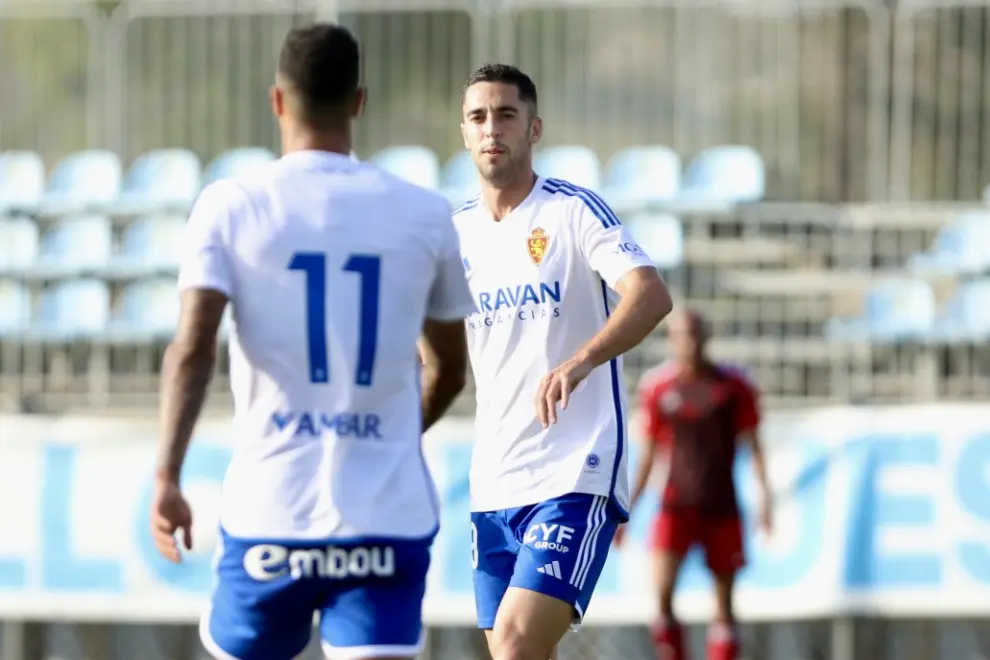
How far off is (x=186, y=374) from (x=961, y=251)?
974 centimetres

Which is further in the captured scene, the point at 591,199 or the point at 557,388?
the point at 591,199

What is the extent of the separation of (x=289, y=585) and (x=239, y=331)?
600 mm

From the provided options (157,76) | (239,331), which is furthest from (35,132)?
(239,331)

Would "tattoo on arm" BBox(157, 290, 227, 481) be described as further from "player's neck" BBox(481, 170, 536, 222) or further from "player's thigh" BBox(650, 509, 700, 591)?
"player's thigh" BBox(650, 509, 700, 591)

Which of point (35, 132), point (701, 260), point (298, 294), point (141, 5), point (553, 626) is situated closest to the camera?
point (298, 294)

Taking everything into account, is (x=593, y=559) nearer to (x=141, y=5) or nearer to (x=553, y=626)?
(x=553, y=626)

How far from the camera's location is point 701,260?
12977mm

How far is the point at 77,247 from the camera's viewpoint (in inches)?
522

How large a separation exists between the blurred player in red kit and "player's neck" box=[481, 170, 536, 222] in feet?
15.2

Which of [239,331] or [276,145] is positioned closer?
[239,331]

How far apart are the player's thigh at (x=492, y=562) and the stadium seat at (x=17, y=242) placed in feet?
26.1

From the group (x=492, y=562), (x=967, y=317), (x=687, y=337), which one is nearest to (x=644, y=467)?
(x=687, y=337)

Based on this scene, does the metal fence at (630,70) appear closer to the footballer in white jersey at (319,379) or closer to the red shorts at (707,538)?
the red shorts at (707,538)

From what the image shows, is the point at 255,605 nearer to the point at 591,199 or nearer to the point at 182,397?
the point at 182,397
